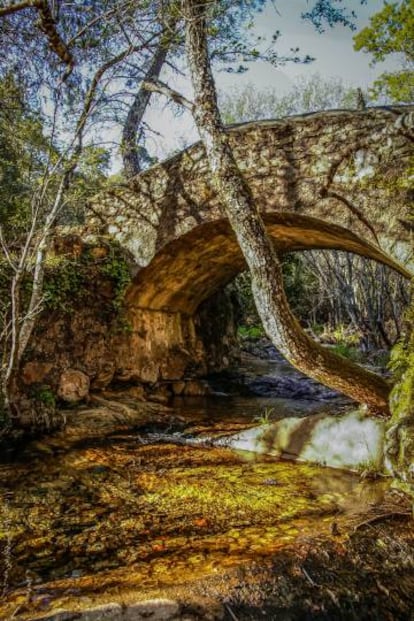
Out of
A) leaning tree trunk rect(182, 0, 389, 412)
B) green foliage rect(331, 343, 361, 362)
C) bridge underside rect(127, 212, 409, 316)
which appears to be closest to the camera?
leaning tree trunk rect(182, 0, 389, 412)

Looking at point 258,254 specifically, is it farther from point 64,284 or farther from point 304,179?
point 64,284

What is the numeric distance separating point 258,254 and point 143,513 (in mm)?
2470

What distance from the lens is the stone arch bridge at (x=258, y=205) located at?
477 cm

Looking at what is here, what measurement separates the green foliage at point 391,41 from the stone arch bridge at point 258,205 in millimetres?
3175

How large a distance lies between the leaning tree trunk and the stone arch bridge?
60.8 inches

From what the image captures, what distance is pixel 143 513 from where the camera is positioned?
301cm

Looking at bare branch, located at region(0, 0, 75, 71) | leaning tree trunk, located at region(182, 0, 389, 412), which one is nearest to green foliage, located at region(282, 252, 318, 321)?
bare branch, located at region(0, 0, 75, 71)

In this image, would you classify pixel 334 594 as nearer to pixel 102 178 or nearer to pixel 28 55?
pixel 102 178

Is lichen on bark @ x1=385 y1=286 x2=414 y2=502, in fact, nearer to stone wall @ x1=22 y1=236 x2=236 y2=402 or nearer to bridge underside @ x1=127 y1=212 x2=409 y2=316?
bridge underside @ x1=127 y1=212 x2=409 y2=316

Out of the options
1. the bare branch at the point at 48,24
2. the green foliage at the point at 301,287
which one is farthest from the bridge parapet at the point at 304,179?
the green foliage at the point at 301,287

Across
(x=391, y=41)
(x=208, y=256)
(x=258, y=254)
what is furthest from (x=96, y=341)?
(x=391, y=41)

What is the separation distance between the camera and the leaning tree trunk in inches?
155

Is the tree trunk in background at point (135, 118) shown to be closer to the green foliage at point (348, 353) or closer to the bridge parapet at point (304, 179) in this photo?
the bridge parapet at point (304, 179)

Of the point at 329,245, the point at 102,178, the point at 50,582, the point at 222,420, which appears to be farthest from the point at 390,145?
the point at 50,582
